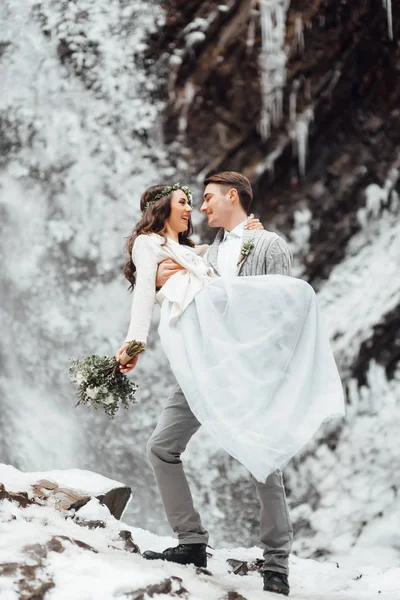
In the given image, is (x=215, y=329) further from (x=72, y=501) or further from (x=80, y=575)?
(x=72, y=501)

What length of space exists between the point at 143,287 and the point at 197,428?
1.94 feet

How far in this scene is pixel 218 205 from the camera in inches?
111

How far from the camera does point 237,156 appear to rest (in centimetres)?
735

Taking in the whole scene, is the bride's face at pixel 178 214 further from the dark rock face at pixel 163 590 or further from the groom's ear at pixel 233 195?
the dark rock face at pixel 163 590

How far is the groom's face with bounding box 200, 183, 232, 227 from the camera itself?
9.23 feet

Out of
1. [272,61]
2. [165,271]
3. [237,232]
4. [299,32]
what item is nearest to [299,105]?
[272,61]

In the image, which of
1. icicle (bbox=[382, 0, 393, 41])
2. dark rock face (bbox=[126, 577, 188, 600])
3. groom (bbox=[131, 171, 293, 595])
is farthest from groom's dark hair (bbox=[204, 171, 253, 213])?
icicle (bbox=[382, 0, 393, 41])

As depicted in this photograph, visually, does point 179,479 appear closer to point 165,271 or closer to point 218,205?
point 165,271

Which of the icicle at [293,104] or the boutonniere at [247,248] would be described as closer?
the boutonniere at [247,248]

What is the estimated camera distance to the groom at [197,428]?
8.16 feet

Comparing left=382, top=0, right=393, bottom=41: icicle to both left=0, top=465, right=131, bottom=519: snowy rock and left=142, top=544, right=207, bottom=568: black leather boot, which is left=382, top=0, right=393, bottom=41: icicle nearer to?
left=0, top=465, right=131, bottom=519: snowy rock

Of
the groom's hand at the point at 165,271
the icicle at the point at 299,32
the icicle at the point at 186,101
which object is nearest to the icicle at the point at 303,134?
the icicle at the point at 299,32

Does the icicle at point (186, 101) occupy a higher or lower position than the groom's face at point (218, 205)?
higher

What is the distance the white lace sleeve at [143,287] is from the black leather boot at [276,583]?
38.4 inches
